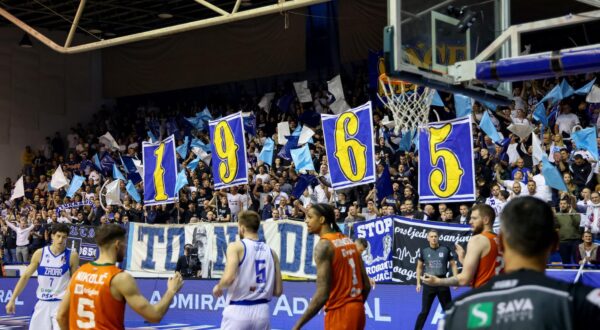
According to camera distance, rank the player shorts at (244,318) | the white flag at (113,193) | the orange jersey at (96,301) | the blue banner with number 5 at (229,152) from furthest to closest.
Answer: the white flag at (113,193), the blue banner with number 5 at (229,152), the player shorts at (244,318), the orange jersey at (96,301)

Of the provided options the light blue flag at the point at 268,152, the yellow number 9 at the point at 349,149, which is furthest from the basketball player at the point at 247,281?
the light blue flag at the point at 268,152

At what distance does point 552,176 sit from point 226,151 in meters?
8.06

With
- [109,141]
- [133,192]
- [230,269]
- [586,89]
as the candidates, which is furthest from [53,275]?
[109,141]

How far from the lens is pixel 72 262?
438 inches

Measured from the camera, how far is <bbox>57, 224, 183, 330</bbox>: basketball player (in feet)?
20.9

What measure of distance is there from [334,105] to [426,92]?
977 cm

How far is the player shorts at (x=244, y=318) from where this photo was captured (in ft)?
26.9

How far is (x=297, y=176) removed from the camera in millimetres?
22750

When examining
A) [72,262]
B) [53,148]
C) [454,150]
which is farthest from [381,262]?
[53,148]

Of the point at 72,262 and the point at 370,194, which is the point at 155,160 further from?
the point at 72,262

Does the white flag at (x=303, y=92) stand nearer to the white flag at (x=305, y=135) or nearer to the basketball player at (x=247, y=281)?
the white flag at (x=305, y=135)

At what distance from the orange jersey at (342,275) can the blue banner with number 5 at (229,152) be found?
11.9 meters

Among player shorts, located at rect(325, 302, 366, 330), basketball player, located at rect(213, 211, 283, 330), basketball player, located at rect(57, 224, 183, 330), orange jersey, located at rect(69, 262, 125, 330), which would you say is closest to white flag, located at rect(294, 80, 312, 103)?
basketball player, located at rect(213, 211, 283, 330)

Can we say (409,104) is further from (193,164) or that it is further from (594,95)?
(193,164)
